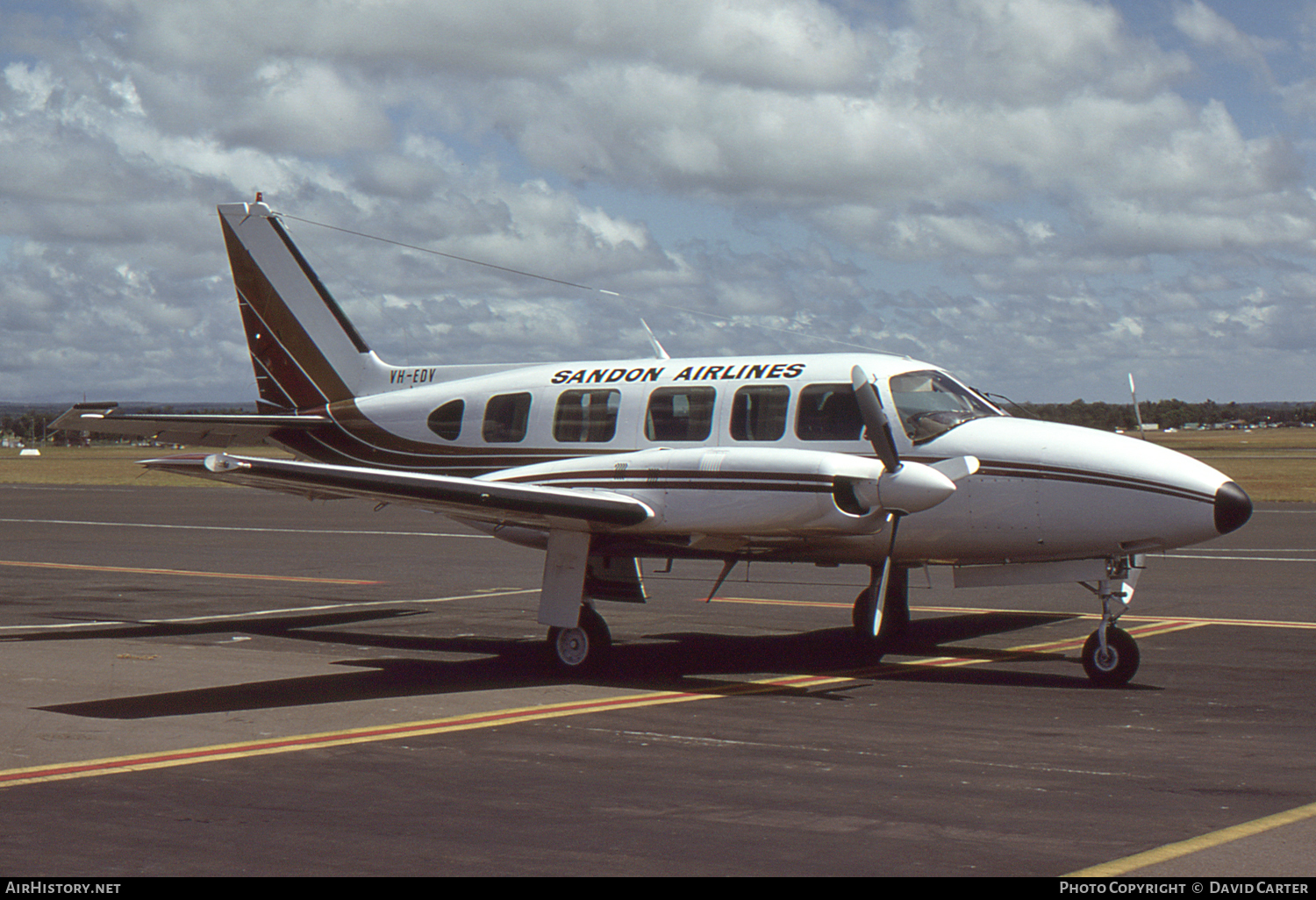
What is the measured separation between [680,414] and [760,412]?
0.89 m

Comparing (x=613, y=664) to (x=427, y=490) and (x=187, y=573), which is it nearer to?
(x=427, y=490)

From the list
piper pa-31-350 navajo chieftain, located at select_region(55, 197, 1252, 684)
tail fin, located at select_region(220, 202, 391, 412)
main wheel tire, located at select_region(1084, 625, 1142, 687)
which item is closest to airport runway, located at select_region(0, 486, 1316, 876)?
main wheel tire, located at select_region(1084, 625, 1142, 687)

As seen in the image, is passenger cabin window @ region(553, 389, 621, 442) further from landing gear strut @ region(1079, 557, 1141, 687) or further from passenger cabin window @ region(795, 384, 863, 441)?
landing gear strut @ region(1079, 557, 1141, 687)

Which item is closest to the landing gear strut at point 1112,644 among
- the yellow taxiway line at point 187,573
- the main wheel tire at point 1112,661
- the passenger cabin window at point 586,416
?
the main wheel tire at point 1112,661

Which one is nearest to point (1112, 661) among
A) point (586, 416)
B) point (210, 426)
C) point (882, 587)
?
point (882, 587)

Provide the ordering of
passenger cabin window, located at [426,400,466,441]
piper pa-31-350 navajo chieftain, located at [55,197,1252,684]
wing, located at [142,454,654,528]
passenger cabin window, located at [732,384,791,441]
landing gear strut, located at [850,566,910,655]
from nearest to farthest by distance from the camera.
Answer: wing, located at [142,454,654,528] → piper pa-31-350 navajo chieftain, located at [55,197,1252,684] → passenger cabin window, located at [732,384,791,441] → landing gear strut, located at [850,566,910,655] → passenger cabin window, located at [426,400,466,441]

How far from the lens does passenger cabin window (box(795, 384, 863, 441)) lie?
13.1 metres

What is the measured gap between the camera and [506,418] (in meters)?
15.1

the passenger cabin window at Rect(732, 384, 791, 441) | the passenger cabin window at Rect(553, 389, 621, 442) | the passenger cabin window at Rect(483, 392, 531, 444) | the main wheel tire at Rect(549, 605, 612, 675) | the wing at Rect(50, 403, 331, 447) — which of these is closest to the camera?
the main wheel tire at Rect(549, 605, 612, 675)

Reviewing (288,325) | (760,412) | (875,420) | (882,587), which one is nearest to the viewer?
(875,420)

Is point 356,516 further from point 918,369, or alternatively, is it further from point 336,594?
point 918,369

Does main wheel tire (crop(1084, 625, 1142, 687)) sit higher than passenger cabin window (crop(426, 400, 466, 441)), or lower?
lower

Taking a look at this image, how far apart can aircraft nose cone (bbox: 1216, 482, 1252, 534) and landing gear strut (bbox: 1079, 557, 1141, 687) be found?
970 millimetres

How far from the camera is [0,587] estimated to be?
67.4 feet
